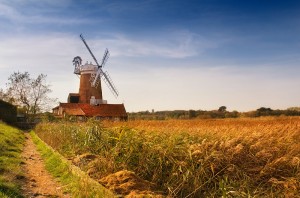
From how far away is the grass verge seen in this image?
7.11 meters

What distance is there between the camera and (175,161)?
8102 millimetres

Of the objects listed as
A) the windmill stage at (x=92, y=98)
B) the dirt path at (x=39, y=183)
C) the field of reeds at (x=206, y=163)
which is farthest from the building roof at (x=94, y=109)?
the field of reeds at (x=206, y=163)

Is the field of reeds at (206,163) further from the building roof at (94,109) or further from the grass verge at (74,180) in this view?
the building roof at (94,109)

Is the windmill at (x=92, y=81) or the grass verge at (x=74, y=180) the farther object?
the windmill at (x=92, y=81)

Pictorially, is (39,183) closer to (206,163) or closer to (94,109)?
(206,163)

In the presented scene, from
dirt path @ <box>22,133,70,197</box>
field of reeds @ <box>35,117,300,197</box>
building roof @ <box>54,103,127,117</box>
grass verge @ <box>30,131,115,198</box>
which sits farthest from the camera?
building roof @ <box>54,103,127,117</box>

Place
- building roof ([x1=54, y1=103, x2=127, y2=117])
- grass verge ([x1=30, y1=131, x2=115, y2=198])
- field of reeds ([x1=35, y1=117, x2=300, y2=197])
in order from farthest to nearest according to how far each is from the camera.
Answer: building roof ([x1=54, y1=103, x2=127, y2=117]) → field of reeds ([x1=35, y1=117, x2=300, y2=197]) → grass verge ([x1=30, y1=131, x2=115, y2=198])

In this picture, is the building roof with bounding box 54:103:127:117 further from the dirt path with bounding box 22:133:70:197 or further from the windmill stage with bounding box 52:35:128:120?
the dirt path with bounding box 22:133:70:197

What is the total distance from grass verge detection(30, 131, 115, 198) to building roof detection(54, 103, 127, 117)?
39.7 metres

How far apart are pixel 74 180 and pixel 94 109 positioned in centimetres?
4469

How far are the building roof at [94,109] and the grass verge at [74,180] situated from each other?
3966 centimetres

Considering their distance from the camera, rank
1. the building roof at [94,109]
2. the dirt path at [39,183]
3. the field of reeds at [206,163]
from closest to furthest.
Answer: the field of reeds at [206,163] → the dirt path at [39,183] → the building roof at [94,109]

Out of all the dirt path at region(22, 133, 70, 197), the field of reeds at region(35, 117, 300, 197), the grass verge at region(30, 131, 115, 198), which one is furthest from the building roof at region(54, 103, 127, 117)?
the field of reeds at region(35, 117, 300, 197)

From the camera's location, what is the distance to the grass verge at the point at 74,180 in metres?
7.11
